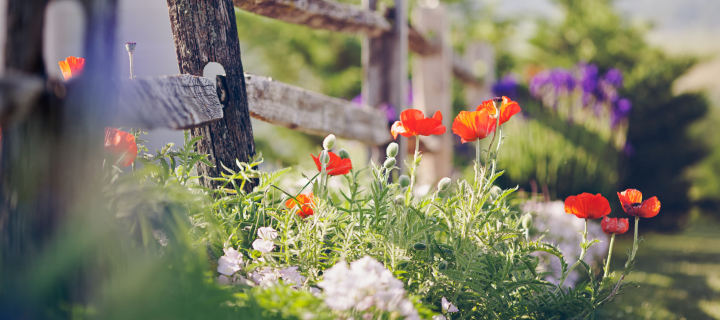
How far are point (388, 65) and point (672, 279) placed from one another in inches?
77.6

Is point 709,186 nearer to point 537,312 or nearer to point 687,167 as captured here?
point 687,167

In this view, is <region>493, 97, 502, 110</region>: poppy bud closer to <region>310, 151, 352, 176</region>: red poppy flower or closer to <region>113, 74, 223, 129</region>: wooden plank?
<region>310, 151, 352, 176</region>: red poppy flower

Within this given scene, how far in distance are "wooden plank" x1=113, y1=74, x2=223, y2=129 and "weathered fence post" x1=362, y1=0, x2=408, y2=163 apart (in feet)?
5.54

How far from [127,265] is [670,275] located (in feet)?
9.50

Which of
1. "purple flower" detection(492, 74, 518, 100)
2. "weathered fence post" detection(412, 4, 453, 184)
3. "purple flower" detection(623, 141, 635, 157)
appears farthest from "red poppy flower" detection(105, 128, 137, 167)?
"purple flower" detection(492, 74, 518, 100)

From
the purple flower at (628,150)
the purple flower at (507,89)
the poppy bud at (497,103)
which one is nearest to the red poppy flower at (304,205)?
the poppy bud at (497,103)

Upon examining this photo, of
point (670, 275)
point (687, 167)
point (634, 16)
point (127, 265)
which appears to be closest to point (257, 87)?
point (127, 265)

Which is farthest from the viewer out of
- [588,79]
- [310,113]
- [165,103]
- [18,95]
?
[588,79]

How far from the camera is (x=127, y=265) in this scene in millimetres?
653

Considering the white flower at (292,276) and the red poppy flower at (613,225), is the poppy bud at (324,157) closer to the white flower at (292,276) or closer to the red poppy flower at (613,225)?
the white flower at (292,276)

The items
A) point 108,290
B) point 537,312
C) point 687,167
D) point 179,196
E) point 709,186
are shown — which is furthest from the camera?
point 709,186

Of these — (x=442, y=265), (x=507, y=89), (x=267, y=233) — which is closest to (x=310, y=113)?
(x=267, y=233)

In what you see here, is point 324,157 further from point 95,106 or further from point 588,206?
point 588,206

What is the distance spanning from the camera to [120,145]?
2.82 feet
